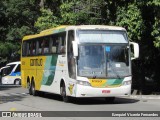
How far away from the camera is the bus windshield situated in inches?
821

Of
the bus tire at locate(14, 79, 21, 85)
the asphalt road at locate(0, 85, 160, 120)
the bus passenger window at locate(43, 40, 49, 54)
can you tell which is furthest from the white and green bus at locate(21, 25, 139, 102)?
the bus tire at locate(14, 79, 21, 85)

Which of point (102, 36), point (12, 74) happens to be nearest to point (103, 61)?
point (102, 36)

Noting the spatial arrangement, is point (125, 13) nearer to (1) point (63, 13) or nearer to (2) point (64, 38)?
(1) point (63, 13)

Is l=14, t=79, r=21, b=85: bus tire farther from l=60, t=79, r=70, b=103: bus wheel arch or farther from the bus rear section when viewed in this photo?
l=60, t=79, r=70, b=103: bus wheel arch

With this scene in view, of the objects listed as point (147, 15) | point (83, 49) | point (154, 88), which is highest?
point (147, 15)

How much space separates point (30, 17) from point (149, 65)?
22.9 metres

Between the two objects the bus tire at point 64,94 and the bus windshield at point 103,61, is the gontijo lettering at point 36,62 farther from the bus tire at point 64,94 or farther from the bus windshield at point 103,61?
the bus windshield at point 103,61

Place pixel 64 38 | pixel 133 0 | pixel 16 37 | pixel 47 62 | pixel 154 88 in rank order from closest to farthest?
1. pixel 64 38
2. pixel 47 62
3. pixel 133 0
4. pixel 154 88
5. pixel 16 37

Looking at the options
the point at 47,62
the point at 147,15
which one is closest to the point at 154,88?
the point at 147,15

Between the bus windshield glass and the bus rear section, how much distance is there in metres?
30.1

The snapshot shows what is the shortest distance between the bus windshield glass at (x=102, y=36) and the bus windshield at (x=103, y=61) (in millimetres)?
237

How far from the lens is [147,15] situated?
30094mm

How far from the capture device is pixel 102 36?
21.6 meters

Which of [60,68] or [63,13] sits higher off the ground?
[63,13]
